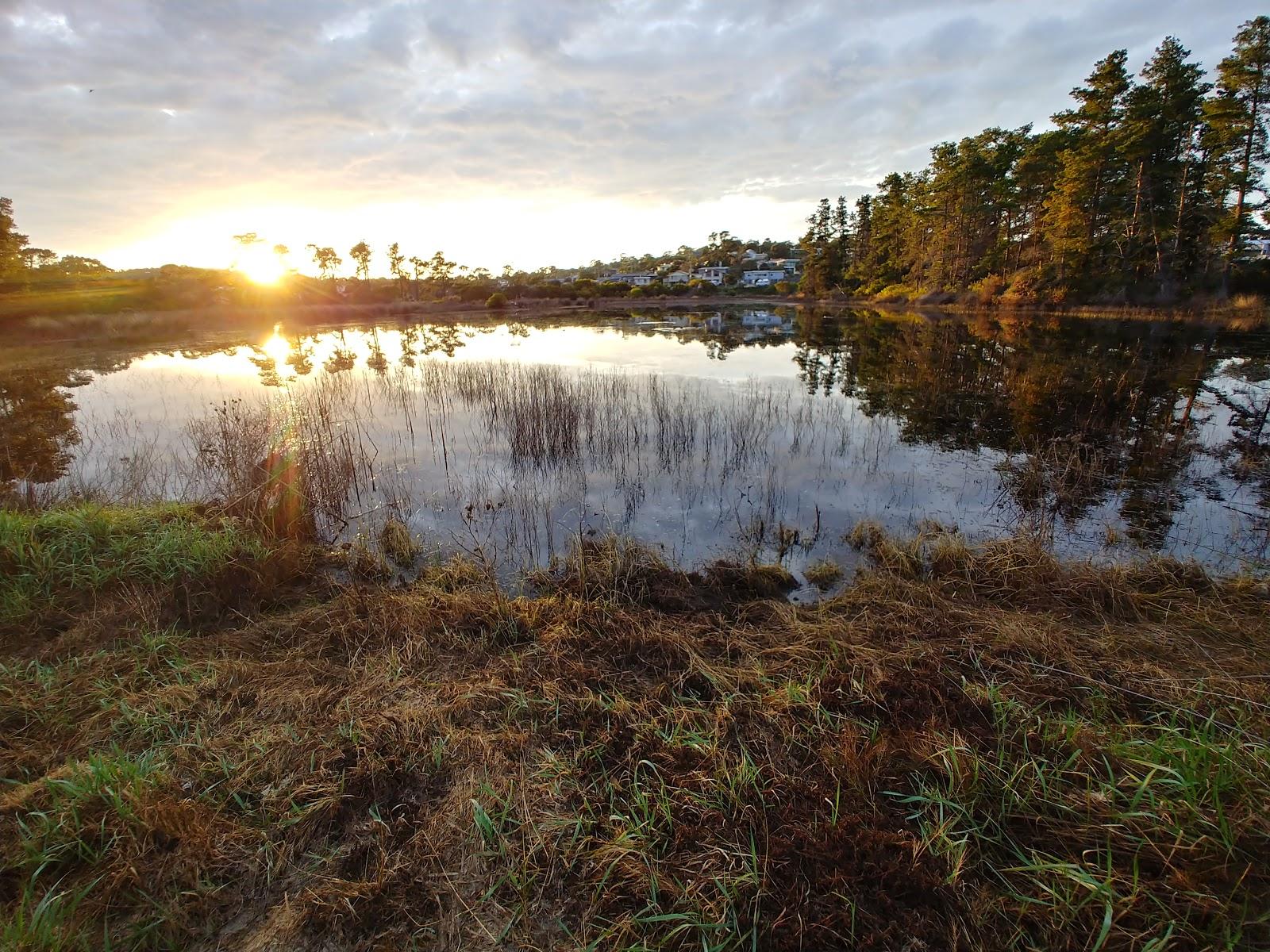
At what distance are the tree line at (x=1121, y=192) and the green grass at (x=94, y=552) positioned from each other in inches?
1540

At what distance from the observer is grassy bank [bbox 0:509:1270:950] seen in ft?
5.86

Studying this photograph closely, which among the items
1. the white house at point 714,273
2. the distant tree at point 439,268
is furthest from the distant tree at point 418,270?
the white house at point 714,273

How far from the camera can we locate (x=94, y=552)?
4609 millimetres

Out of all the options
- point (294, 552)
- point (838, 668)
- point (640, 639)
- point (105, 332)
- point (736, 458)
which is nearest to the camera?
point (838, 668)

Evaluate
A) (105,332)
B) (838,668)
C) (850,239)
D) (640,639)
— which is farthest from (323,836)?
(850,239)

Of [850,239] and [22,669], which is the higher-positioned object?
[850,239]

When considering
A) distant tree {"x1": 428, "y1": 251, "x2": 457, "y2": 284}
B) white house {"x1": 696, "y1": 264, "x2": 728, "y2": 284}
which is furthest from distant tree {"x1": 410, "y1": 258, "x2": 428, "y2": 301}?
white house {"x1": 696, "y1": 264, "x2": 728, "y2": 284}

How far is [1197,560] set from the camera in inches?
202

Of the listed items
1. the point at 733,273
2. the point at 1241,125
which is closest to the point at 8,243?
the point at 1241,125

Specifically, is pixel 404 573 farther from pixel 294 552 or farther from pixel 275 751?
pixel 275 751

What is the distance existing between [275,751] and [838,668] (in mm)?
3082

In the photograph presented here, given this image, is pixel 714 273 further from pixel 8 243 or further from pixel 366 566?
pixel 366 566

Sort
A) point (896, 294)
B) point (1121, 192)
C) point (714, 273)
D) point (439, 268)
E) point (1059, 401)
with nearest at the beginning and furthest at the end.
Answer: point (1059, 401) < point (1121, 192) < point (896, 294) < point (439, 268) < point (714, 273)

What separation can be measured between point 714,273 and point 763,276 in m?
12.0
